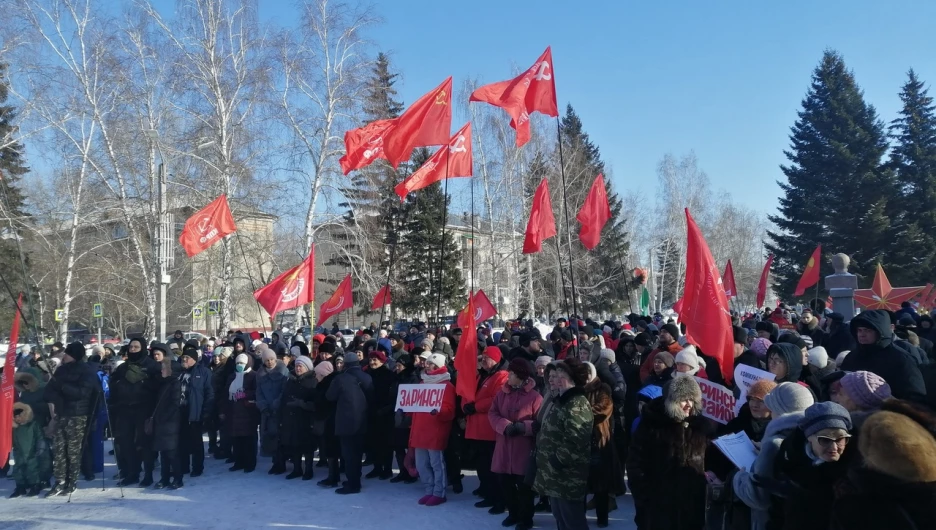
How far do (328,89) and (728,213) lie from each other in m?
41.5

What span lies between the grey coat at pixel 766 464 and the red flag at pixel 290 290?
9835 mm

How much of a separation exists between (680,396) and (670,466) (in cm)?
49

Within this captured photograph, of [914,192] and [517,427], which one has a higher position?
[914,192]

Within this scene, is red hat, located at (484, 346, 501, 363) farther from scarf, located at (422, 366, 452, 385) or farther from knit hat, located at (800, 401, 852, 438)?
knit hat, located at (800, 401, 852, 438)

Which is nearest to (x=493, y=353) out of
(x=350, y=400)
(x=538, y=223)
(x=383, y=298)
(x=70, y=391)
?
(x=350, y=400)

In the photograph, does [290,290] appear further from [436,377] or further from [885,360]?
[885,360]

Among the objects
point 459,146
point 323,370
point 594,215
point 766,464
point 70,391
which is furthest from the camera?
point 594,215

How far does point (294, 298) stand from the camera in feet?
41.5

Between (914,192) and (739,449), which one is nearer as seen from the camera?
(739,449)

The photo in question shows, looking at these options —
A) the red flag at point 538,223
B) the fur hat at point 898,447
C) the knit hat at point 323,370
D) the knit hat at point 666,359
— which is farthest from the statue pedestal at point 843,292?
the fur hat at point 898,447

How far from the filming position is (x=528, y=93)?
10.2 metres

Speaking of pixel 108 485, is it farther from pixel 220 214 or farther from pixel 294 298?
pixel 220 214

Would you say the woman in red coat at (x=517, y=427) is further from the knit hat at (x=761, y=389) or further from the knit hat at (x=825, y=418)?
the knit hat at (x=825, y=418)

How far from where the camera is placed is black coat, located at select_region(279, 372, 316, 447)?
8.79m
